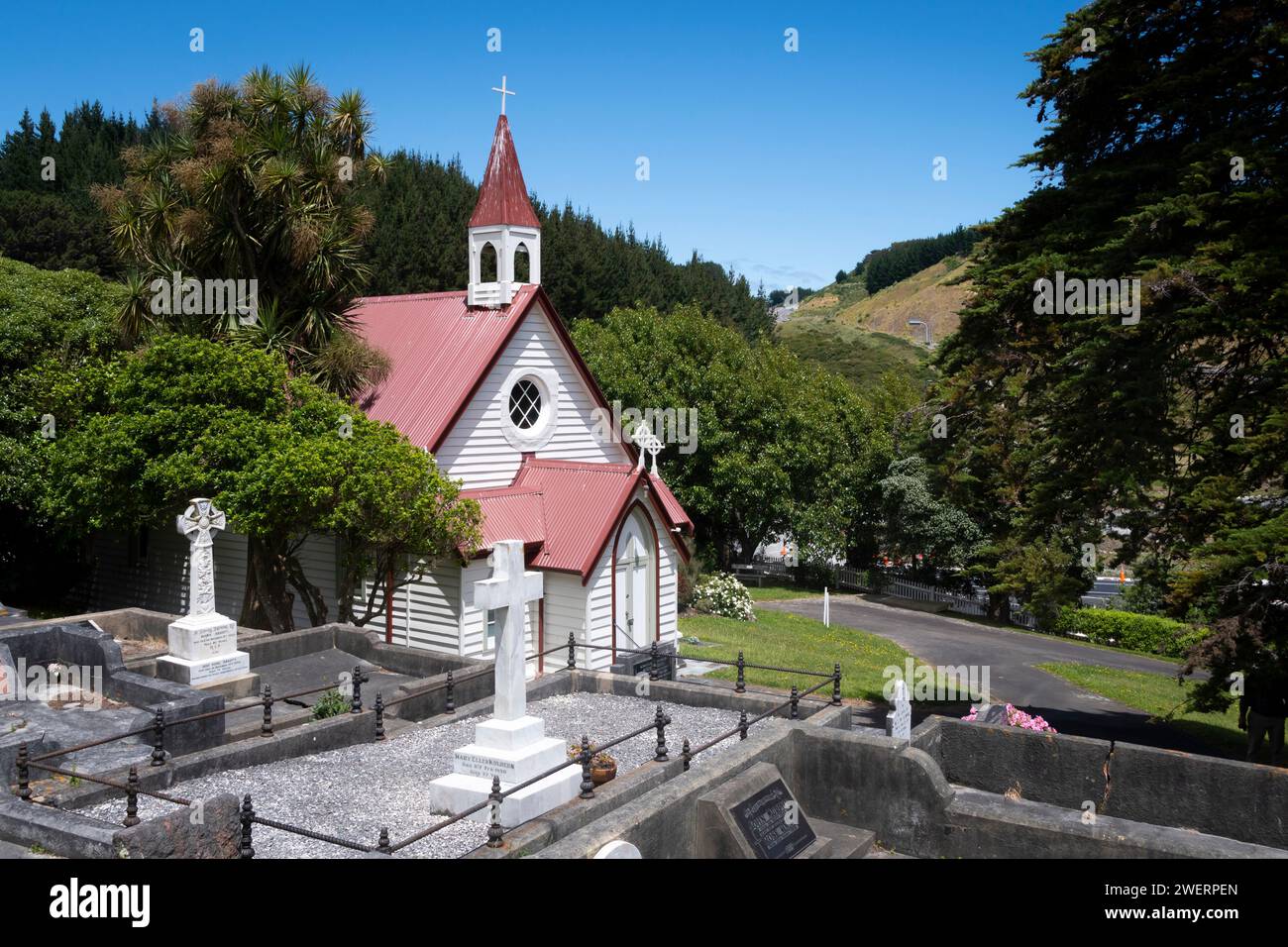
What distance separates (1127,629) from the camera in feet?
114

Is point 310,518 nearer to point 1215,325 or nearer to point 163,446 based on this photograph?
point 163,446

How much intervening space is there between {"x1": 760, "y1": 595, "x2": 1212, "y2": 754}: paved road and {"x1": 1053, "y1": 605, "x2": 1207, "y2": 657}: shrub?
1.78 metres

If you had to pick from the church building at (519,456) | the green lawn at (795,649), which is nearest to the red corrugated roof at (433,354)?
the church building at (519,456)

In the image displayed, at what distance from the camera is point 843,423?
42.0 m

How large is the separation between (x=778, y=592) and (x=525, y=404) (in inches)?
755

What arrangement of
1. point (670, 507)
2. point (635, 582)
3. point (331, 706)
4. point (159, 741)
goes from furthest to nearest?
1. point (670, 507)
2. point (635, 582)
3. point (331, 706)
4. point (159, 741)

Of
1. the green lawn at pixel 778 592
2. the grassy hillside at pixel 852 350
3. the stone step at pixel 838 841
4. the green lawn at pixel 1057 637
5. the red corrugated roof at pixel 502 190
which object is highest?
the grassy hillside at pixel 852 350

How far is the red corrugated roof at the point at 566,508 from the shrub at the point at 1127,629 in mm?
18492

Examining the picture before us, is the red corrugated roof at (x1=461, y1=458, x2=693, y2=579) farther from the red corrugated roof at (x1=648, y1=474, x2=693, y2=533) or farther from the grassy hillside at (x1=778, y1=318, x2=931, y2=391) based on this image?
the grassy hillside at (x1=778, y1=318, x2=931, y2=391)

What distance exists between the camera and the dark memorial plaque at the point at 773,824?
961cm

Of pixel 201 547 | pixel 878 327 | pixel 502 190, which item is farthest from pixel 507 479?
pixel 878 327

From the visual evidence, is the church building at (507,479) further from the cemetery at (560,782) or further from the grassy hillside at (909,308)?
the grassy hillside at (909,308)

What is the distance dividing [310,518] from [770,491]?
2221 centimetres

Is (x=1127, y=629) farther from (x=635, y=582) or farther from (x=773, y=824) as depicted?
(x=773, y=824)
